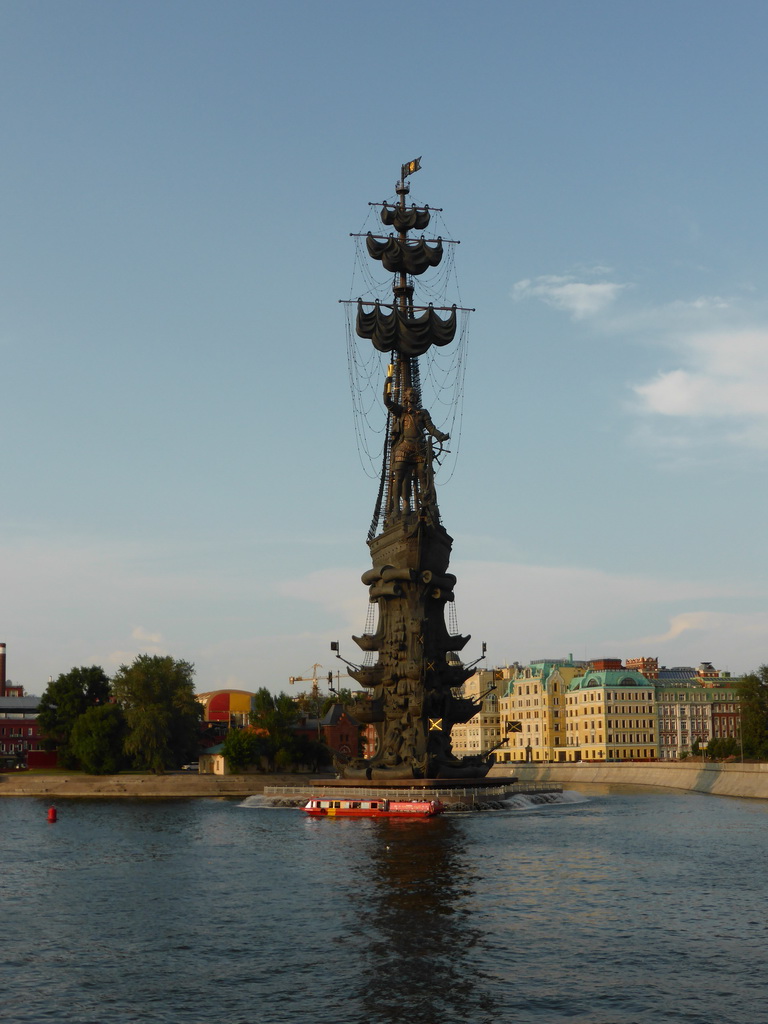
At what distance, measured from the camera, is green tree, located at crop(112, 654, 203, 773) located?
143m

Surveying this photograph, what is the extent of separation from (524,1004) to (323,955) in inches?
375

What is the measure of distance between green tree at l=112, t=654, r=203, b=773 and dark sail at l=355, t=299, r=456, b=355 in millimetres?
51445

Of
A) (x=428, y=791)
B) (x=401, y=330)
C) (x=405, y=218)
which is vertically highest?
(x=405, y=218)

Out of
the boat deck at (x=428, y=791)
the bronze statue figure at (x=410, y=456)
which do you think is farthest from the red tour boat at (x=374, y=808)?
the bronze statue figure at (x=410, y=456)

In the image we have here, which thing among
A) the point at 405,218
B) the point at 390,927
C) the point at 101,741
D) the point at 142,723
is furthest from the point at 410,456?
the point at 390,927

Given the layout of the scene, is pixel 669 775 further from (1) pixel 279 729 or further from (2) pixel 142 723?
(2) pixel 142 723

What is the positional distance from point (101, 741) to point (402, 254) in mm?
72791

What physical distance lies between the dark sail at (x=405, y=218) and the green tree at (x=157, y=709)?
63.5 metres

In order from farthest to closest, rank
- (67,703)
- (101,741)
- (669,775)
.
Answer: (67,703) → (101,741) → (669,775)

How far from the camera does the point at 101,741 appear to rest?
147 m

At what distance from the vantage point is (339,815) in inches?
4112

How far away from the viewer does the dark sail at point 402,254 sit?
137375 mm

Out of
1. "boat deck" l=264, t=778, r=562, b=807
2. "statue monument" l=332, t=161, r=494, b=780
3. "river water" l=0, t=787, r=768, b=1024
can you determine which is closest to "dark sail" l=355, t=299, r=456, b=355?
"statue monument" l=332, t=161, r=494, b=780

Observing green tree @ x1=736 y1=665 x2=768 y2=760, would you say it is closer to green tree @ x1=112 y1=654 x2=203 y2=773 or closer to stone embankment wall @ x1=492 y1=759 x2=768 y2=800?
stone embankment wall @ x1=492 y1=759 x2=768 y2=800
